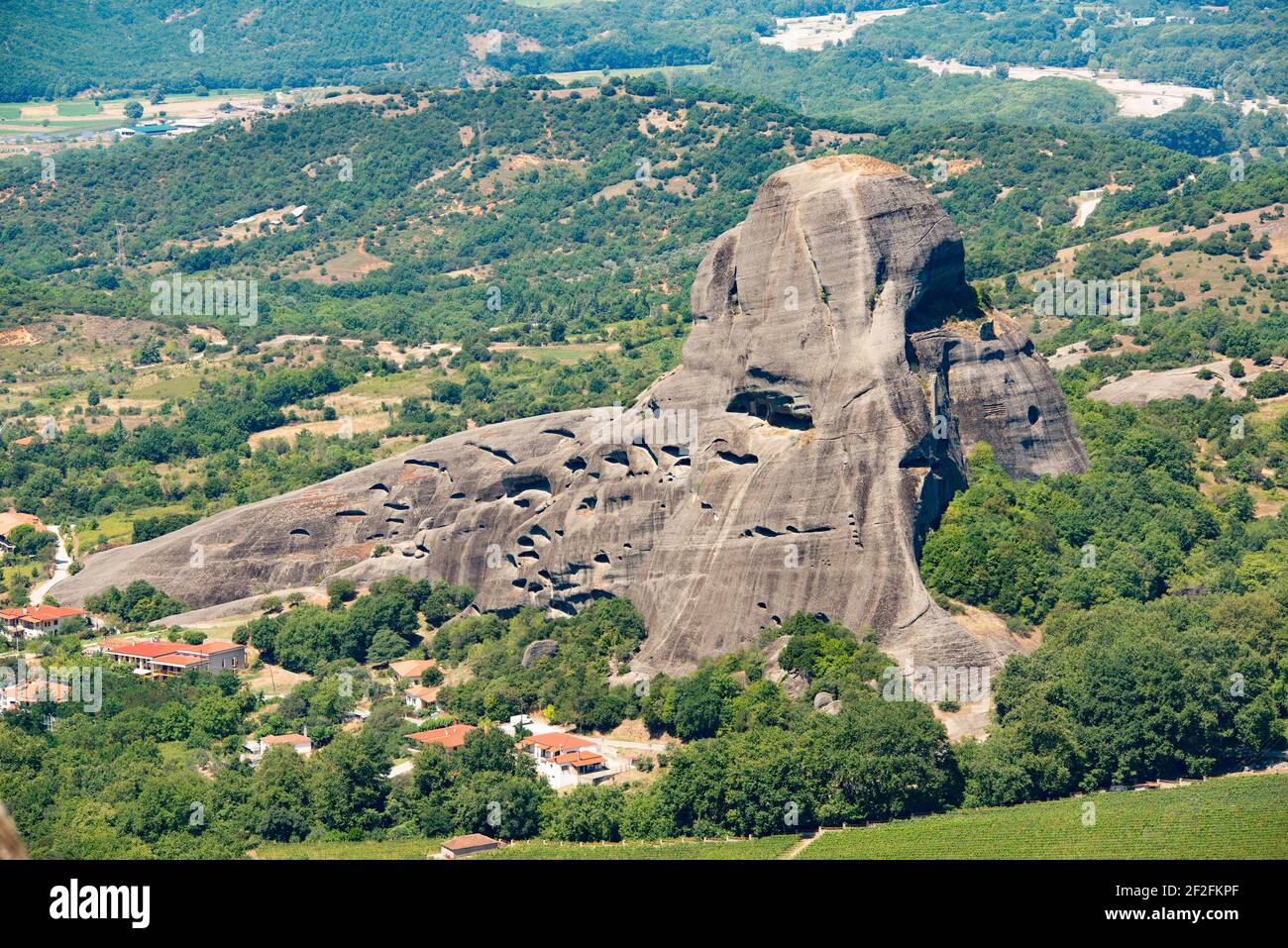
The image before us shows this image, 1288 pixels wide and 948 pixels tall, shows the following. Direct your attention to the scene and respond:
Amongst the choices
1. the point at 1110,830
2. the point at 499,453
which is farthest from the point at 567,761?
the point at 499,453

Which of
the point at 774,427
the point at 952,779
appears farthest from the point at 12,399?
the point at 952,779

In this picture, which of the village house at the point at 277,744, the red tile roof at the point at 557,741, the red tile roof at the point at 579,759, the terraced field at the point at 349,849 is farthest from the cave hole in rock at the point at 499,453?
the terraced field at the point at 349,849

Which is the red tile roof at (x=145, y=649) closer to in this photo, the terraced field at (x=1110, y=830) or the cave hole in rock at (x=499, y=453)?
the cave hole in rock at (x=499, y=453)

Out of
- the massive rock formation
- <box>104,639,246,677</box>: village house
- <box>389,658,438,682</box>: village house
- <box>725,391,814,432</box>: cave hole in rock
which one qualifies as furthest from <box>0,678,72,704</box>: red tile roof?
<box>725,391,814,432</box>: cave hole in rock

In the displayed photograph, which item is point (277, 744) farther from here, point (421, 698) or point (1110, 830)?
point (1110, 830)

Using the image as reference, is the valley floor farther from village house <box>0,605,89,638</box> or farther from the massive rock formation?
village house <box>0,605,89,638</box>

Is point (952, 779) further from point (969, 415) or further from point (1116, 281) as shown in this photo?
point (1116, 281)
